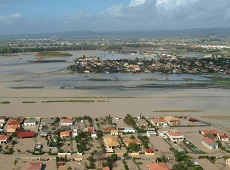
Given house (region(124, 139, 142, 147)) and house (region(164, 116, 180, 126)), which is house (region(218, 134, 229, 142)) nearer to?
house (region(164, 116, 180, 126))

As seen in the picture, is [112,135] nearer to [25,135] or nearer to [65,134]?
[65,134]

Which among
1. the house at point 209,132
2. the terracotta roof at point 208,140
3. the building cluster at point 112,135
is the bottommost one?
the building cluster at point 112,135

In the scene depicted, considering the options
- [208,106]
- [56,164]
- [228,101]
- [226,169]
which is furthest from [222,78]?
[56,164]

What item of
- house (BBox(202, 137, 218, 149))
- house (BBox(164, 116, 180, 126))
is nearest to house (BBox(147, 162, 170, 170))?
house (BBox(202, 137, 218, 149))

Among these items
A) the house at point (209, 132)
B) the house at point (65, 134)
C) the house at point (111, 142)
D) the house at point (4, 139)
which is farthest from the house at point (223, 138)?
the house at point (4, 139)

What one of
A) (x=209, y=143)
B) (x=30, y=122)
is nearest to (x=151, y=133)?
(x=209, y=143)

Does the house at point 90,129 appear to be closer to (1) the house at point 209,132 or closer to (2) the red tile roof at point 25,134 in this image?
(2) the red tile roof at point 25,134

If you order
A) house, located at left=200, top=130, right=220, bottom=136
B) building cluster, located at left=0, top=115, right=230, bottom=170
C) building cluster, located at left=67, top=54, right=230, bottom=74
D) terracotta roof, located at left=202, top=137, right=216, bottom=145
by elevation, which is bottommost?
building cluster, located at left=0, top=115, right=230, bottom=170

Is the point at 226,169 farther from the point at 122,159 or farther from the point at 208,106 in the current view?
the point at 208,106
